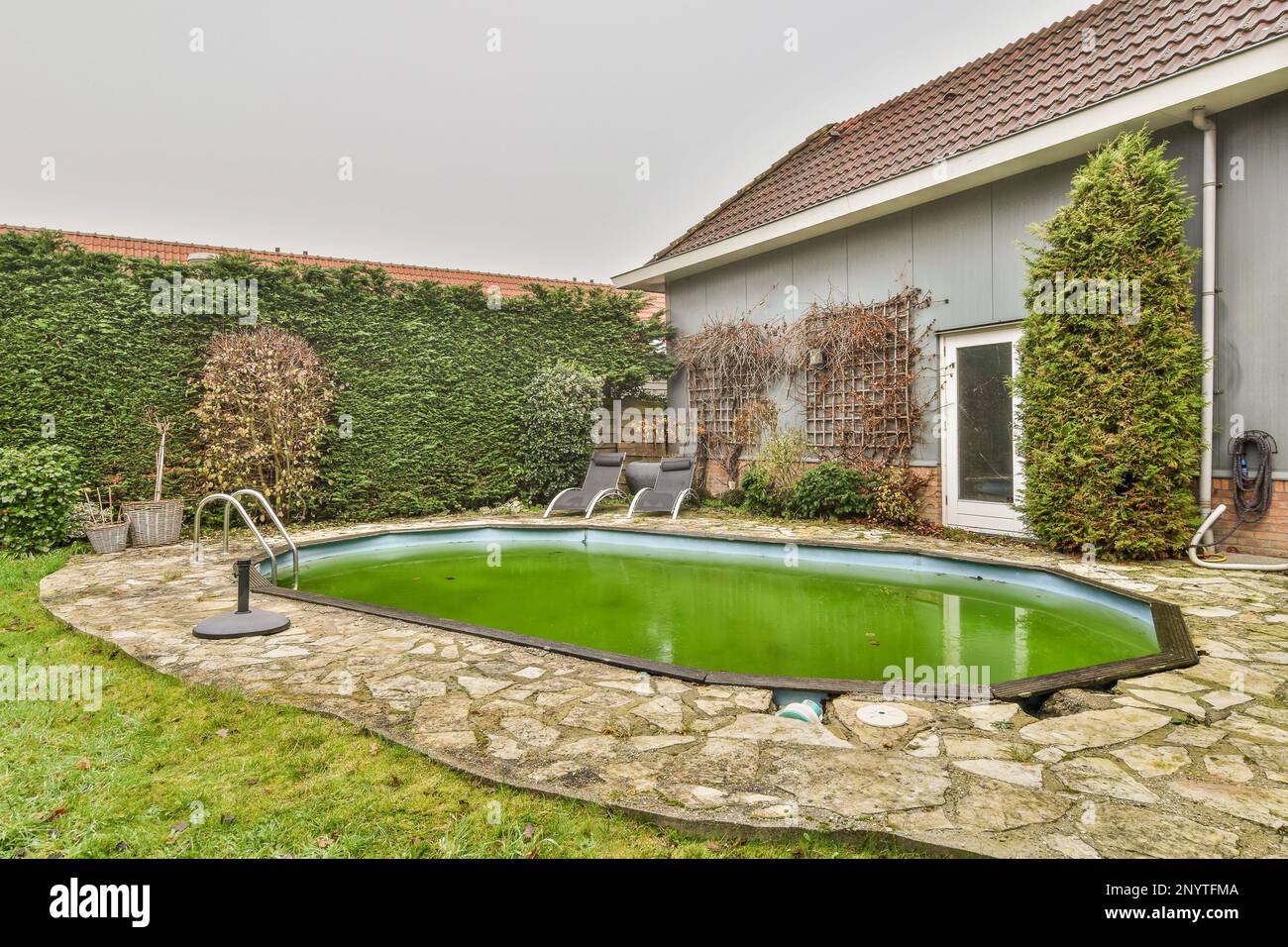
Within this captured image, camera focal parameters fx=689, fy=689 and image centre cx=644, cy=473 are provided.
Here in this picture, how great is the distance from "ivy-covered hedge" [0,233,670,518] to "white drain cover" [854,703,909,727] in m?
7.70

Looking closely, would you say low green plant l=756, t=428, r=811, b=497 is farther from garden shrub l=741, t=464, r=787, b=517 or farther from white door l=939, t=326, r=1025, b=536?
white door l=939, t=326, r=1025, b=536

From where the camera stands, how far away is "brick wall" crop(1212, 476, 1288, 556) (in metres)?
5.32

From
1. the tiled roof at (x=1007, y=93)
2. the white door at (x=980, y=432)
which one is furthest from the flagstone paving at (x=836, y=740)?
the tiled roof at (x=1007, y=93)

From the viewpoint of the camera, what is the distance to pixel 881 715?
2.76 metres

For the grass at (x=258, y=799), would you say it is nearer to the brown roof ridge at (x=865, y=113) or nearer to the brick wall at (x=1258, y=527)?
the brick wall at (x=1258, y=527)

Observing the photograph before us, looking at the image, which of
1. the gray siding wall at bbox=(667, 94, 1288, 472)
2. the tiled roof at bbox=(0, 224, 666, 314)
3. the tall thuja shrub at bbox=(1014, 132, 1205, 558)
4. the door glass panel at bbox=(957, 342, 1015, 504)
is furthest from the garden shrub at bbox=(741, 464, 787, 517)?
the tiled roof at bbox=(0, 224, 666, 314)

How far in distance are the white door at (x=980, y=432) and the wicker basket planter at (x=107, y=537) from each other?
8.68 meters

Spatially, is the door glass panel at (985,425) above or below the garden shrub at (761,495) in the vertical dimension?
above

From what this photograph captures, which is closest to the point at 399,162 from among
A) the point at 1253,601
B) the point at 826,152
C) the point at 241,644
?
the point at 826,152

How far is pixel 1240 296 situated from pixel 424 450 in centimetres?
880

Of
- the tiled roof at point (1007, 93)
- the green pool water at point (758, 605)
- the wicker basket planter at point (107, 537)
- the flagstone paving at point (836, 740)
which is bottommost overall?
the green pool water at point (758, 605)

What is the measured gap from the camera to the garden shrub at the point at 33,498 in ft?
20.9
